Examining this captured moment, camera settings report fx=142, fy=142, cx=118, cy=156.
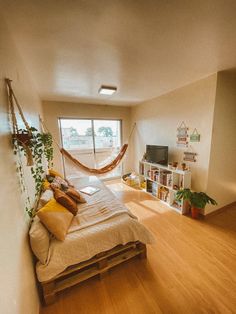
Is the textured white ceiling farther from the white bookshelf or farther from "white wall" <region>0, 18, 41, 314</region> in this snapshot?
the white bookshelf

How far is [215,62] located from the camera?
5.35ft

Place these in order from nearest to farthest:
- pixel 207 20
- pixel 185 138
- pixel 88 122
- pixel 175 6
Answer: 1. pixel 175 6
2. pixel 207 20
3. pixel 185 138
4. pixel 88 122

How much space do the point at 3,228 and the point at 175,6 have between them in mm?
1614

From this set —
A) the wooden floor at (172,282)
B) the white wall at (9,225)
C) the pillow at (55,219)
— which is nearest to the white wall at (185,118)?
the wooden floor at (172,282)

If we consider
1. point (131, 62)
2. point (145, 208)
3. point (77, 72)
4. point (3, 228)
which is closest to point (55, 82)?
point (77, 72)

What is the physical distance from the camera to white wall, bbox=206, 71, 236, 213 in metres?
2.04

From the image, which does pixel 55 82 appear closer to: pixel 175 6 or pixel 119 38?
pixel 119 38

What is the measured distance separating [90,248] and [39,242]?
423 millimetres

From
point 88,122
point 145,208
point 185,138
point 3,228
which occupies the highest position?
point 88,122

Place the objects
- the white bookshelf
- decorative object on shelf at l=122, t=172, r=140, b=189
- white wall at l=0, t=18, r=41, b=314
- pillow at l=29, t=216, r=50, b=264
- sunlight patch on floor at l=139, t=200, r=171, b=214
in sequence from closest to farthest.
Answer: white wall at l=0, t=18, r=41, b=314 < pillow at l=29, t=216, r=50, b=264 < the white bookshelf < sunlight patch on floor at l=139, t=200, r=171, b=214 < decorative object on shelf at l=122, t=172, r=140, b=189

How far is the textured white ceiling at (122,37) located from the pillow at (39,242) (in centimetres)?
153

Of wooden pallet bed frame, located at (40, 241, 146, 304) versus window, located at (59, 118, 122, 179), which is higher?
window, located at (59, 118, 122, 179)

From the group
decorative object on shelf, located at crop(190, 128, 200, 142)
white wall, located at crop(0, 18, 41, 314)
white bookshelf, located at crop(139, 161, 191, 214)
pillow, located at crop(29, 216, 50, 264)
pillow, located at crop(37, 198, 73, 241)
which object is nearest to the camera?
white wall, located at crop(0, 18, 41, 314)

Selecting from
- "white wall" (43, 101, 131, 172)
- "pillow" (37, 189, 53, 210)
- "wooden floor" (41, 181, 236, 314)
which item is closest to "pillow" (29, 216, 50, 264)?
"pillow" (37, 189, 53, 210)
